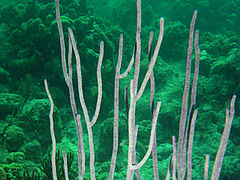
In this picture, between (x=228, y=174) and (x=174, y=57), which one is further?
(x=174, y=57)

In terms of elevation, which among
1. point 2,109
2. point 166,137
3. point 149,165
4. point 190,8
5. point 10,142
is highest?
point 190,8

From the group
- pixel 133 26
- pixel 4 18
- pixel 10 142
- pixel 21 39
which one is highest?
pixel 133 26

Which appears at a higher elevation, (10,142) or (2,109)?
(2,109)

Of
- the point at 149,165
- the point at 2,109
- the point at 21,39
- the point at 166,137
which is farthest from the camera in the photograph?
the point at 21,39

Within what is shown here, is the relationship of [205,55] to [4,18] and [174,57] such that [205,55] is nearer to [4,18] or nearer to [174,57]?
[174,57]

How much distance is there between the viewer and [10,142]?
3896mm

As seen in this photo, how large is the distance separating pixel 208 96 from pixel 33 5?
9.45 meters

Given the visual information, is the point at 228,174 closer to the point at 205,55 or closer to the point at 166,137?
the point at 166,137

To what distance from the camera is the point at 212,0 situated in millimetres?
17344

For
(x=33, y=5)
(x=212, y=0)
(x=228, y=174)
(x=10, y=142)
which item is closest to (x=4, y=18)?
(x=33, y=5)

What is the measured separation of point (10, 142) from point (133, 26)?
14176 mm

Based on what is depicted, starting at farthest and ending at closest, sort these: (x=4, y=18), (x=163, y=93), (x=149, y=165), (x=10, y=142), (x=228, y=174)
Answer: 1. (x=4, y=18)
2. (x=163, y=93)
3. (x=149, y=165)
4. (x=10, y=142)
5. (x=228, y=174)

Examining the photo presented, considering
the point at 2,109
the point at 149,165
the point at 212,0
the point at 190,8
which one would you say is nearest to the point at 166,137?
the point at 149,165

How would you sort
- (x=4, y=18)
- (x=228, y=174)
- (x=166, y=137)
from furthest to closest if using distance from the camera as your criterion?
(x=4, y=18) < (x=166, y=137) < (x=228, y=174)
